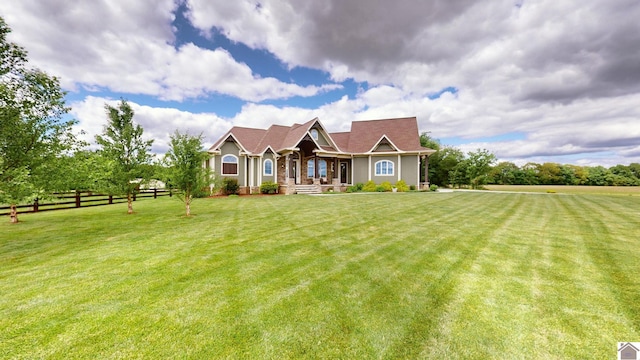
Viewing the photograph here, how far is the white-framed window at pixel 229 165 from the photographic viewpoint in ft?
73.9

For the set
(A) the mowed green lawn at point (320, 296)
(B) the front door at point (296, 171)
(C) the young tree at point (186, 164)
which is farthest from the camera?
(B) the front door at point (296, 171)

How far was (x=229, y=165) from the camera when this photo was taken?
22.7m

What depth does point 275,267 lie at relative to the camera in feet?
A: 15.0

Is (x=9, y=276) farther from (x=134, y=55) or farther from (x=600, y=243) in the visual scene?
(x=134, y=55)

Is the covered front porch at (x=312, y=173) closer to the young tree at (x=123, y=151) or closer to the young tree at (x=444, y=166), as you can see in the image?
the young tree at (x=123, y=151)

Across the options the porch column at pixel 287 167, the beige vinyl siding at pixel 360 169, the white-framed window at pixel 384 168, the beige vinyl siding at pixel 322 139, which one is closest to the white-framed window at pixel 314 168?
the beige vinyl siding at pixel 322 139

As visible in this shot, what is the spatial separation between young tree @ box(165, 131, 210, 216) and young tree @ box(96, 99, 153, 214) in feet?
8.91

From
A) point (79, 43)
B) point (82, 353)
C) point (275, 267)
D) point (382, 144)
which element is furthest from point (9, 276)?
point (382, 144)

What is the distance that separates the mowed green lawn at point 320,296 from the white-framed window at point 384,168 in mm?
19185

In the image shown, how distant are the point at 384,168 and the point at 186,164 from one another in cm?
2043

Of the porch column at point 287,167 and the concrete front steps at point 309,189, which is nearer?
the porch column at point 287,167

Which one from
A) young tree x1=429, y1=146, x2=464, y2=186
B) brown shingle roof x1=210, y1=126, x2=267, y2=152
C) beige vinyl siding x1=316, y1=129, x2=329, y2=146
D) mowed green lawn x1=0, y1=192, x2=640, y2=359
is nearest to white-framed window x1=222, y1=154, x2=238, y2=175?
brown shingle roof x1=210, y1=126, x2=267, y2=152

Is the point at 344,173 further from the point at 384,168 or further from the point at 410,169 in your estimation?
the point at 410,169

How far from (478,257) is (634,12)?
15885 millimetres
